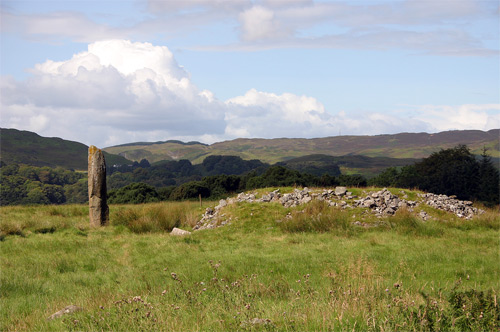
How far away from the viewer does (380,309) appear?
5.86 meters

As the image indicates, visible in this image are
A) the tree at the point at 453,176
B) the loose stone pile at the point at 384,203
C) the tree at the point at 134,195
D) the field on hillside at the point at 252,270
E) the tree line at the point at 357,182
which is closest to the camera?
the field on hillside at the point at 252,270

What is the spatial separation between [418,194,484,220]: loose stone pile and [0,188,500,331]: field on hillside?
34.4 inches

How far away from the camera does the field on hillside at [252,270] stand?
570 cm

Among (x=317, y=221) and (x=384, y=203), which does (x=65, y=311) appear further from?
(x=384, y=203)

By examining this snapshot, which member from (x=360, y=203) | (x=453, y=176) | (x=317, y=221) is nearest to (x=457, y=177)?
(x=453, y=176)

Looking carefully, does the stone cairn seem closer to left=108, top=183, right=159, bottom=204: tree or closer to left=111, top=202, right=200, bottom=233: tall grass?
left=111, top=202, right=200, bottom=233: tall grass

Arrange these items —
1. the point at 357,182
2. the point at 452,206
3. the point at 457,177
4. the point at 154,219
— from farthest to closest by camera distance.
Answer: the point at 357,182, the point at 457,177, the point at 452,206, the point at 154,219

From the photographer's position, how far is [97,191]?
19625 mm

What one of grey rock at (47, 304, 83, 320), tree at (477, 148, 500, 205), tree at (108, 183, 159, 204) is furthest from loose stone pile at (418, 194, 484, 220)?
tree at (108, 183, 159, 204)

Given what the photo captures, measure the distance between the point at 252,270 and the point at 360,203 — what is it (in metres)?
10.9

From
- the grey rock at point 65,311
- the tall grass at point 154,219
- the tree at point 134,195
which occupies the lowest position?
the tree at point 134,195

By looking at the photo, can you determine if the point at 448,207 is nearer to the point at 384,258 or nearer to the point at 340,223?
the point at 340,223

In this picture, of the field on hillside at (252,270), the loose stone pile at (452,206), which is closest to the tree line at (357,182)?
the loose stone pile at (452,206)

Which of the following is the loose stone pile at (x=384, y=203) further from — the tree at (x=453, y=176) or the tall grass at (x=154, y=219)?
the tree at (x=453, y=176)
